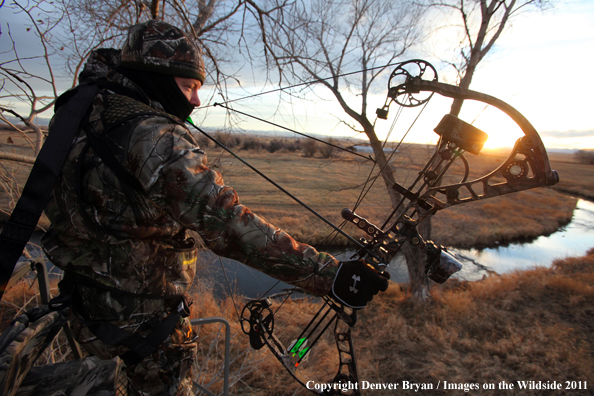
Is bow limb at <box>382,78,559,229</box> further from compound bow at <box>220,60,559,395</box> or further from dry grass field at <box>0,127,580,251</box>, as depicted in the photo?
dry grass field at <box>0,127,580,251</box>

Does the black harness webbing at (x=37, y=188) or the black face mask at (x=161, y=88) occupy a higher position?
the black face mask at (x=161, y=88)

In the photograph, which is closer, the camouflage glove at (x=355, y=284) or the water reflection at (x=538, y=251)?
the camouflage glove at (x=355, y=284)

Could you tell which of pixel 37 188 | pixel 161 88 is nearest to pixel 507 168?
pixel 161 88

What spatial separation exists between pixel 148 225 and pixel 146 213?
0.07 metres

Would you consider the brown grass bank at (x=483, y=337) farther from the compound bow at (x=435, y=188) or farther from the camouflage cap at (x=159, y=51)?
the camouflage cap at (x=159, y=51)

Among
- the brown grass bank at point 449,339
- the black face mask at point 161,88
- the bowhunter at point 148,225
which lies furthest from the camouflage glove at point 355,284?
the brown grass bank at point 449,339

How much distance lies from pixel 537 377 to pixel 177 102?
7.72m

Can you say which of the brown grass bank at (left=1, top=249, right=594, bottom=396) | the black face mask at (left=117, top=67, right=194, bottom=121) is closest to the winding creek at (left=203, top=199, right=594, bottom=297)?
the brown grass bank at (left=1, top=249, right=594, bottom=396)

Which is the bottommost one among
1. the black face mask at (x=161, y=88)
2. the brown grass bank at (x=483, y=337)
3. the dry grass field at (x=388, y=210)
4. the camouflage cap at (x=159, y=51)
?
the dry grass field at (x=388, y=210)

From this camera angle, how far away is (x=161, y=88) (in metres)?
1.71

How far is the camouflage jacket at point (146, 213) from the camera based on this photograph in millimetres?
1260

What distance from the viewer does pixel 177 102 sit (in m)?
1.75

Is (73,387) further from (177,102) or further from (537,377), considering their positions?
(537,377)

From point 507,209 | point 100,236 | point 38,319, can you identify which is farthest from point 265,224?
point 507,209
